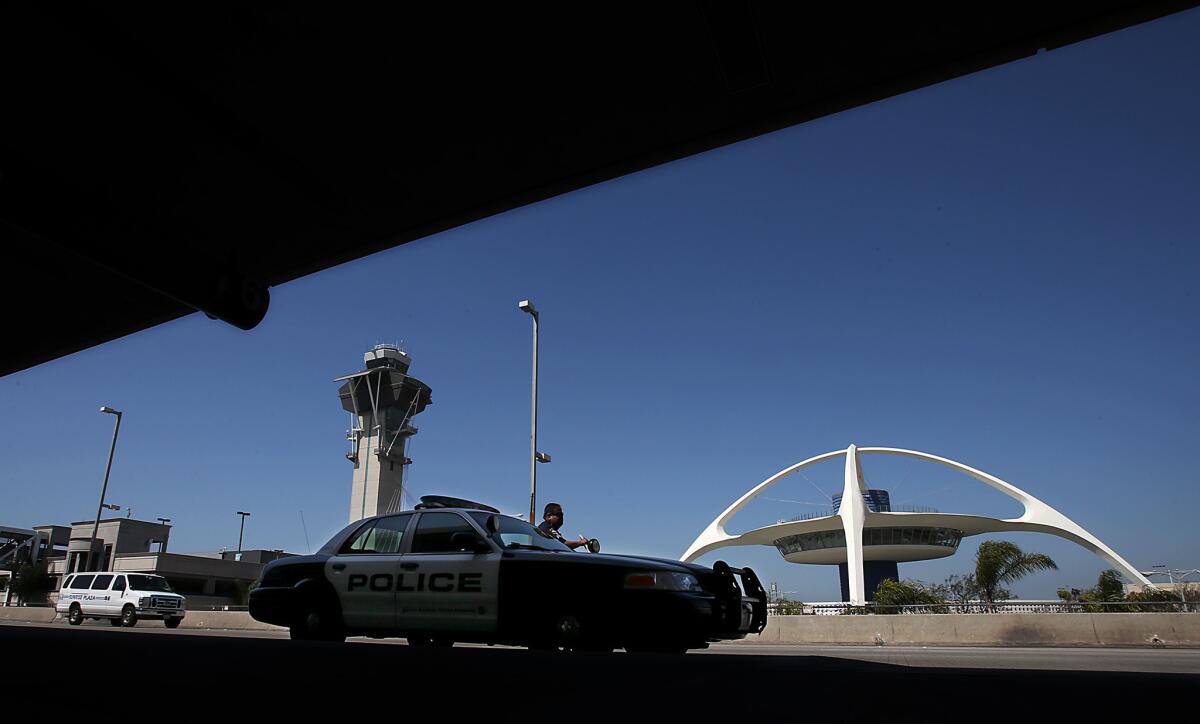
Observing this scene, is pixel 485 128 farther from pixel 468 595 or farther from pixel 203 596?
pixel 203 596

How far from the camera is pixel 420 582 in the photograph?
6.89 metres

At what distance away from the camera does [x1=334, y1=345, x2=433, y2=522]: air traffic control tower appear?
85.9 metres

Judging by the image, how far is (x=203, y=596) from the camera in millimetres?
66375

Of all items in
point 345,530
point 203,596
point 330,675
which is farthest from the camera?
point 203,596

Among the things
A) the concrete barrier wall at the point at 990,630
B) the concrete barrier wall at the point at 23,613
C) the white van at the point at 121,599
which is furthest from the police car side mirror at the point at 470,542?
the concrete barrier wall at the point at 23,613

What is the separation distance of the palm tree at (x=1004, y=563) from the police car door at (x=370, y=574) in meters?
36.2

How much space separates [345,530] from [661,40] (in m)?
5.96

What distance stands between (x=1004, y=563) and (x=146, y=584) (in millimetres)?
37225

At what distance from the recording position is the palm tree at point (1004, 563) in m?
35.6

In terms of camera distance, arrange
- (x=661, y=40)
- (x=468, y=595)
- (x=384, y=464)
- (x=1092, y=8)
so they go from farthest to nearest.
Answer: (x=384, y=464)
(x=468, y=595)
(x=661, y=40)
(x=1092, y=8)

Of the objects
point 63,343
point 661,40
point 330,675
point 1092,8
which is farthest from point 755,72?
point 63,343

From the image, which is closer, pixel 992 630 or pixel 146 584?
pixel 992 630

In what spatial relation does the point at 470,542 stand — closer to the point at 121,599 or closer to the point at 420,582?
the point at 420,582

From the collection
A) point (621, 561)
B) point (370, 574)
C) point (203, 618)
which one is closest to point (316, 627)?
point (370, 574)
